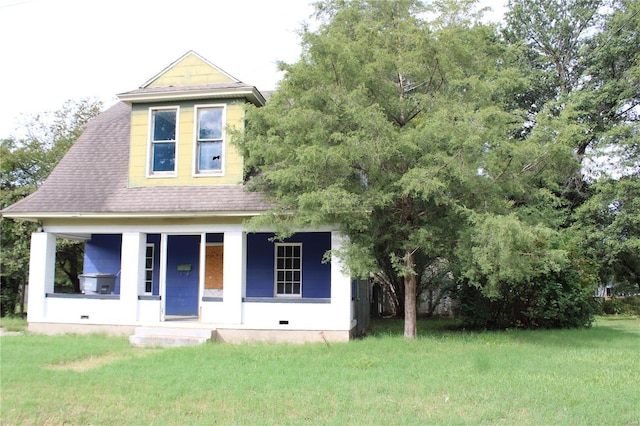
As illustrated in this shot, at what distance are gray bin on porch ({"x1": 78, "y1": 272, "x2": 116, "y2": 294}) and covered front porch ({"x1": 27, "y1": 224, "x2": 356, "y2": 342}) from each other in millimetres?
427

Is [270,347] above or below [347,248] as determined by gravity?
below

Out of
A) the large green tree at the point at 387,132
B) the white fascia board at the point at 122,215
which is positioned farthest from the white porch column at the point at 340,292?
the white fascia board at the point at 122,215

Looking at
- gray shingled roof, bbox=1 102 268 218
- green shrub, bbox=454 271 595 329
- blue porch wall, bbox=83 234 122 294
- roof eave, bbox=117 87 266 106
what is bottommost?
green shrub, bbox=454 271 595 329

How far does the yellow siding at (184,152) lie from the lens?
13.7 m

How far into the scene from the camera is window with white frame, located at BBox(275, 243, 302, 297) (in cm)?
1482

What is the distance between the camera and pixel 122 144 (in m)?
15.7

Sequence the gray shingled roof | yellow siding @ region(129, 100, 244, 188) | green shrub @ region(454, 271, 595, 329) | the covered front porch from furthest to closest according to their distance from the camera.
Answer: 1. green shrub @ region(454, 271, 595, 329)
2. yellow siding @ region(129, 100, 244, 188)
3. the gray shingled roof
4. the covered front porch

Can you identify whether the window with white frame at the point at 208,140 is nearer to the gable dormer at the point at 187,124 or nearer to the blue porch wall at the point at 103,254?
the gable dormer at the point at 187,124

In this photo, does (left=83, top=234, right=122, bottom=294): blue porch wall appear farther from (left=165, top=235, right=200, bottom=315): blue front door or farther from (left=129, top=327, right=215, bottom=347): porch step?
(left=129, top=327, right=215, bottom=347): porch step

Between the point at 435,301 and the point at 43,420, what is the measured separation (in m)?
18.8

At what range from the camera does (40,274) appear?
13.5m

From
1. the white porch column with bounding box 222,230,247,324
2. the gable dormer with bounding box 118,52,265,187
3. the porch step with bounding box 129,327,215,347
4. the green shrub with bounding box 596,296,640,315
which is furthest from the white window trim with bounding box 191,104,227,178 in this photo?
the green shrub with bounding box 596,296,640,315

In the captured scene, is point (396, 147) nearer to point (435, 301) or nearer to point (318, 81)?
point (318, 81)

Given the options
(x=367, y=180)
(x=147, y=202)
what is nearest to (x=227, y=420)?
(x=367, y=180)
